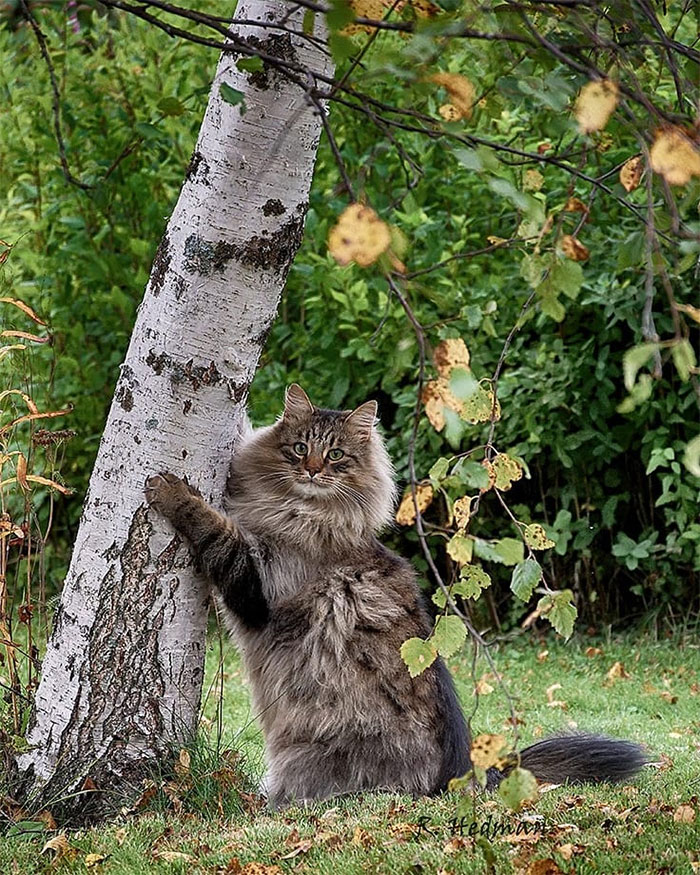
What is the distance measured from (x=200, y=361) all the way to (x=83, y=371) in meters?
4.30

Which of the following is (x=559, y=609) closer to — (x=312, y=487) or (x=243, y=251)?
(x=243, y=251)

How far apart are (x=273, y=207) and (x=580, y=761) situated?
2106 mm

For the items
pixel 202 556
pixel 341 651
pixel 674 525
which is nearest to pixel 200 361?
pixel 202 556

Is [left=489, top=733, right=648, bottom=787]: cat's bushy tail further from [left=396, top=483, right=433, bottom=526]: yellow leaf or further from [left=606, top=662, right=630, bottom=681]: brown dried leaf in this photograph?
[left=606, top=662, right=630, bottom=681]: brown dried leaf

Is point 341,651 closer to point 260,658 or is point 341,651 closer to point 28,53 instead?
point 260,658

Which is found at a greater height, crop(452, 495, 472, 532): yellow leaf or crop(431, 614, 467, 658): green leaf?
crop(452, 495, 472, 532): yellow leaf

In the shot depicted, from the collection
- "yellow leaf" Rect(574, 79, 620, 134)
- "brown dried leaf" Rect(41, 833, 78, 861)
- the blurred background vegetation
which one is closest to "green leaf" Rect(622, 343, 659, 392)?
"yellow leaf" Rect(574, 79, 620, 134)

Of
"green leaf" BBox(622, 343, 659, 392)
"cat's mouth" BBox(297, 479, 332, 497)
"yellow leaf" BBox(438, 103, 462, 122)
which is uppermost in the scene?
"yellow leaf" BBox(438, 103, 462, 122)

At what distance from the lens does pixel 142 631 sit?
137 inches

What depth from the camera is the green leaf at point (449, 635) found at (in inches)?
89.4

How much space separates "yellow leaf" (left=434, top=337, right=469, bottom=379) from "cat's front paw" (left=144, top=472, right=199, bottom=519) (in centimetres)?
165

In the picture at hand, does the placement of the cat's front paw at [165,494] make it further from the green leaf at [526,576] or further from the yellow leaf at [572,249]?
the yellow leaf at [572,249]

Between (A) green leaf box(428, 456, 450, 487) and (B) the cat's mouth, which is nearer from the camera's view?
(A) green leaf box(428, 456, 450, 487)

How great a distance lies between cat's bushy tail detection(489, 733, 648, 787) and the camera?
3.91 meters
